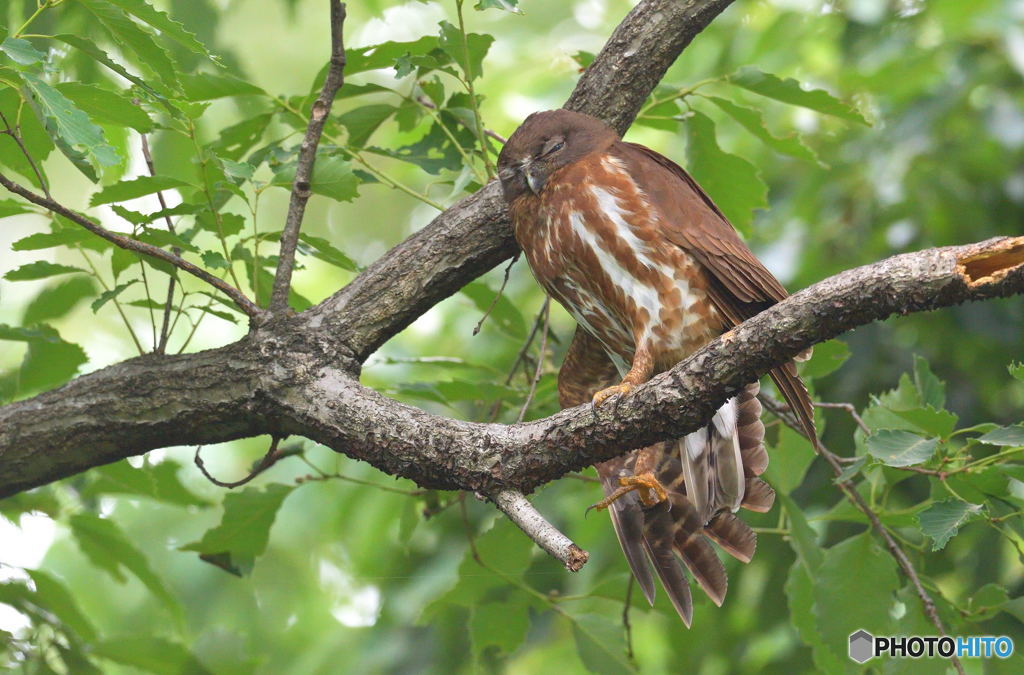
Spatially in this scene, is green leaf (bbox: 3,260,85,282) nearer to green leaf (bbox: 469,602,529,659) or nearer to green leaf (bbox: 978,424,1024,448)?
green leaf (bbox: 469,602,529,659)

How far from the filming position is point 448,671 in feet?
15.0

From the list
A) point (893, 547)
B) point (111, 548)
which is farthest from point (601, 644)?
point (111, 548)

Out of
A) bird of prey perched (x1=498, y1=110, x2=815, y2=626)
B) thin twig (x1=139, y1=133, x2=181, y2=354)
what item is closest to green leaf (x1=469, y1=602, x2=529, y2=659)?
bird of prey perched (x1=498, y1=110, x2=815, y2=626)

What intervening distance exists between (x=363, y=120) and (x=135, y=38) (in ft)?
3.62

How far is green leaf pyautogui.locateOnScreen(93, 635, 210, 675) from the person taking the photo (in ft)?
11.6

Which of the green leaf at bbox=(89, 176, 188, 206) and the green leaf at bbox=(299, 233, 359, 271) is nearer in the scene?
the green leaf at bbox=(89, 176, 188, 206)

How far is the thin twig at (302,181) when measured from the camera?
2844 mm

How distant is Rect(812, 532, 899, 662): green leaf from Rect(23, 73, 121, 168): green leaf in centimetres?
213

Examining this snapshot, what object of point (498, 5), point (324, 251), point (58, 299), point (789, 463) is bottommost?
point (789, 463)

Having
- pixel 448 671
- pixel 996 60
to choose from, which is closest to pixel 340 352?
pixel 448 671

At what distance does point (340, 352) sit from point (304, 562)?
13.8 feet

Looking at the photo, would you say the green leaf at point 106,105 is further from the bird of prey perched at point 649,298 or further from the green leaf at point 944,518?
the green leaf at point 944,518

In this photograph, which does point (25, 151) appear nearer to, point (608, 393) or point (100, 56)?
point (100, 56)

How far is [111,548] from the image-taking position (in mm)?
3543
